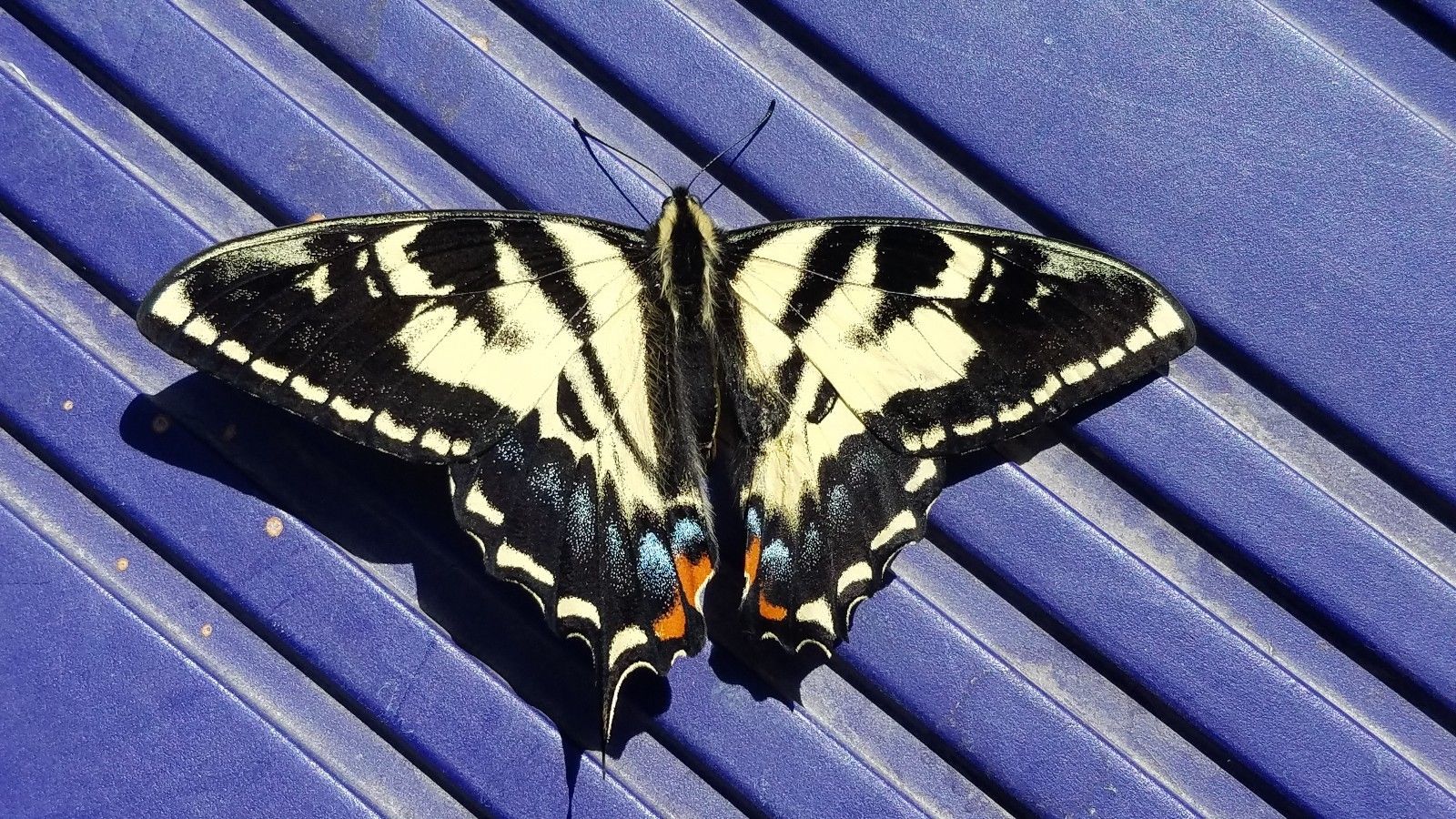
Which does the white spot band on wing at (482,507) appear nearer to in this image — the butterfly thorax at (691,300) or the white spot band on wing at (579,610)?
the white spot band on wing at (579,610)

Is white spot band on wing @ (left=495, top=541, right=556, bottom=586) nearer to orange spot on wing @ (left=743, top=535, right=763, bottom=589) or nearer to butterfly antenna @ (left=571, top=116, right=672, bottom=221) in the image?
orange spot on wing @ (left=743, top=535, right=763, bottom=589)

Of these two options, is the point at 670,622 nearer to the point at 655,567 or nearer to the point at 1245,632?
the point at 655,567

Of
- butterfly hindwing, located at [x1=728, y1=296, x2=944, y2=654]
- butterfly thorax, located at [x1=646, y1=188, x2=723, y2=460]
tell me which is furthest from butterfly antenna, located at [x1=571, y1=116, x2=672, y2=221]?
butterfly hindwing, located at [x1=728, y1=296, x2=944, y2=654]

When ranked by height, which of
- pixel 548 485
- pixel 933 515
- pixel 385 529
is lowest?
pixel 385 529

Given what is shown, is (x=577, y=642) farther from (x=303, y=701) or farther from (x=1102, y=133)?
(x=1102, y=133)

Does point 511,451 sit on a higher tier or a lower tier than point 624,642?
higher

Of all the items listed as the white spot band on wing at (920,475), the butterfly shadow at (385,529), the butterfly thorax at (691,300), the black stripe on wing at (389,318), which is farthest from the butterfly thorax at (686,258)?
the butterfly shadow at (385,529)

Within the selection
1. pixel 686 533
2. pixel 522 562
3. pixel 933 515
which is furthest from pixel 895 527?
pixel 522 562
